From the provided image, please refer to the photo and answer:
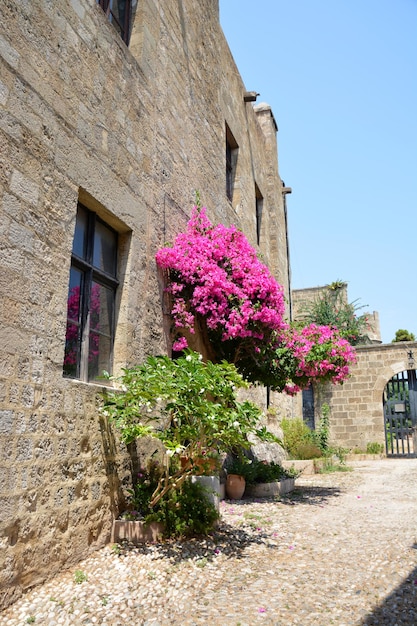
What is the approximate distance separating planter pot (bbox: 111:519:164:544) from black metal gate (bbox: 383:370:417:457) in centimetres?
1192

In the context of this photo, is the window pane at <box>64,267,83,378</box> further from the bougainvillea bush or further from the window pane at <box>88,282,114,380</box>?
the bougainvillea bush

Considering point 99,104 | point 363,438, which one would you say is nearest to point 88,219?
point 99,104

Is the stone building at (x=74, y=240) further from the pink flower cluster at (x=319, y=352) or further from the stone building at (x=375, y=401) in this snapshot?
the stone building at (x=375, y=401)

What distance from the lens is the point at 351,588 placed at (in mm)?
3090

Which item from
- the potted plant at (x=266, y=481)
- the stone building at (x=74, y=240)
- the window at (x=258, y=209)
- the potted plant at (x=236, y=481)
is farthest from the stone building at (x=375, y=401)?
the stone building at (x=74, y=240)

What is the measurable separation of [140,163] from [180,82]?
6.97ft

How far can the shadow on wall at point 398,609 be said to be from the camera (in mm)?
2609

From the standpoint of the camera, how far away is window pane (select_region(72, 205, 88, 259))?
4.15 m

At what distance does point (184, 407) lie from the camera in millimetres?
3795

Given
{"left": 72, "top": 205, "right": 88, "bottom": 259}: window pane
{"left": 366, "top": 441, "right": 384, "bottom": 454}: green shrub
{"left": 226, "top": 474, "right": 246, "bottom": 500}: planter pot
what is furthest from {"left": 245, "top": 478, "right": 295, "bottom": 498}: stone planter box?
{"left": 366, "top": 441, "right": 384, "bottom": 454}: green shrub

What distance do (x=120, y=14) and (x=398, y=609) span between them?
5.84m

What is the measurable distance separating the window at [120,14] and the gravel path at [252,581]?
4967 millimetres

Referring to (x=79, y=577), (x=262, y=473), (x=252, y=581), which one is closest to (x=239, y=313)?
(x=262, y=473)

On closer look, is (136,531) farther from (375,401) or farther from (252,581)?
(375,401)
